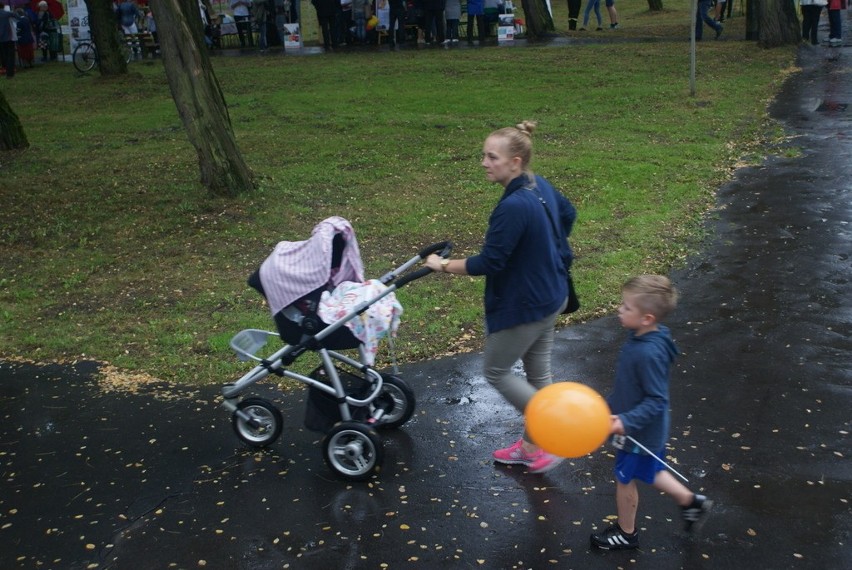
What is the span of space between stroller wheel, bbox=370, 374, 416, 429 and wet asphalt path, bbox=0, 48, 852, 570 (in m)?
0.10

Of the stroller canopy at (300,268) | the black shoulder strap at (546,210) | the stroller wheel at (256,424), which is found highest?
the black shoulder strap at (546,210)

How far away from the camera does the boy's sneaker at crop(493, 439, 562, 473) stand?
5.00 m

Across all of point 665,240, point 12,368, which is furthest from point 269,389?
point 665,240

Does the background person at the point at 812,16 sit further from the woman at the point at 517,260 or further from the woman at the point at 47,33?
the woman at the point at 47,33

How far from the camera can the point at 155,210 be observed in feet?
37.3

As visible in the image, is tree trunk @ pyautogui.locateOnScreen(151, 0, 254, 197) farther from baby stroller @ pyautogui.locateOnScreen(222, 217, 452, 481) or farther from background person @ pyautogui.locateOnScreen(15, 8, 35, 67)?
background person @ pyautogui.locateOnScreen(15, 8, 35, 67)

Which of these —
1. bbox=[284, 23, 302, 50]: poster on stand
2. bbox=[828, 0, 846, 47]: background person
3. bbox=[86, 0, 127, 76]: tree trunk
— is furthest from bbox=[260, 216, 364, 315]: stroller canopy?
bbox=[284, 23, 302, 50]: poster on stand

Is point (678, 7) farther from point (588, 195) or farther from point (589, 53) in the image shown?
point (588, 195)

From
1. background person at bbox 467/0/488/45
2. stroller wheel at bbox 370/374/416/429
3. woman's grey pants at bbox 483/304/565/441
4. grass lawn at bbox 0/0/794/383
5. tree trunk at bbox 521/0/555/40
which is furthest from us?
background person at bbox 467/0/488/45

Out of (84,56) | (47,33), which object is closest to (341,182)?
(84,56)

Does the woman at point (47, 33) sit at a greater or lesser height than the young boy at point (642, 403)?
greater

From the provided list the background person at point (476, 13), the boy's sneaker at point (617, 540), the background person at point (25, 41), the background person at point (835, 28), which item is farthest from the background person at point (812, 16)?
the background person at point (25, 41)

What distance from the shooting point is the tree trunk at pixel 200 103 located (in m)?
10.8

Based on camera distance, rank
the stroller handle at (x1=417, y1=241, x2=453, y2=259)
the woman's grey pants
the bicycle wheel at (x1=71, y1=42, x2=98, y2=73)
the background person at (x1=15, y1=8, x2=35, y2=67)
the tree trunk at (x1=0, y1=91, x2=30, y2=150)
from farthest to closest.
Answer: the background person at (x1=15, y1=8, x2=35, y2=67), the bicycle wheel at (x1=71, y1=42, x2=98, y2=73), the tree trunk at (x1=0, y1=91, x2=30, y2=150), the stroller handle at (x1=417, y1=241, x2=453, y2=259), the woman's grey pants
